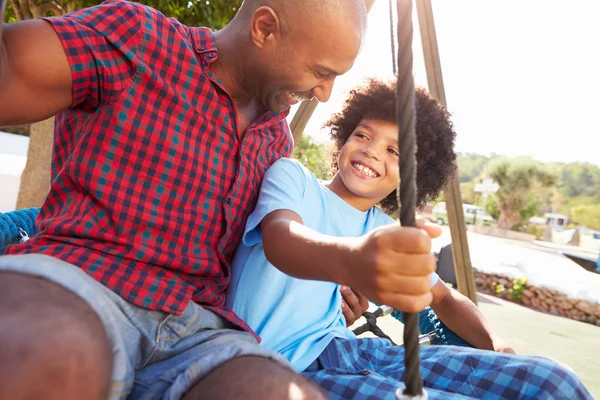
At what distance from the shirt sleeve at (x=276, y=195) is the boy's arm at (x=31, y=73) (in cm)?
46

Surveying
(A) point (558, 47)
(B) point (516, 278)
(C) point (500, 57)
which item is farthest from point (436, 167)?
(C) point (500, 57)

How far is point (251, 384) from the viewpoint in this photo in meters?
Result: 0.83

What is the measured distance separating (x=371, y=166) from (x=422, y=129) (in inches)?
14.9

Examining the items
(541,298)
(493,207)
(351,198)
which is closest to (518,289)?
(541,298)

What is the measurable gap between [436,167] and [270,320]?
96 centimetres

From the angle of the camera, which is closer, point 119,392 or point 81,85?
point 119,392

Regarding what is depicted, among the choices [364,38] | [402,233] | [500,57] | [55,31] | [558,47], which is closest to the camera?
[402,233]

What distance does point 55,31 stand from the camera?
97 centimetres

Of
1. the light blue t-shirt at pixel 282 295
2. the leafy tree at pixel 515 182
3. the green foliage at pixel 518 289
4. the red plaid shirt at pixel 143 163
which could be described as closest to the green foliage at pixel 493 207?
the leafy tree at pixel 515 182

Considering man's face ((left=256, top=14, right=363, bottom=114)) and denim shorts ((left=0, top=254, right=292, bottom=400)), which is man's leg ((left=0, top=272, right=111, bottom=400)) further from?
man's face ((left=256, top=14, right=363, bottom=114))

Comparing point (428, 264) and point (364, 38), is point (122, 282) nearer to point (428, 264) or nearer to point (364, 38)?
point (428, 264)

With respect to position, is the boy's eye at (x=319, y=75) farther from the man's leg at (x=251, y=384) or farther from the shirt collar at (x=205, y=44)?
the man's leg at (x=251, y=384)

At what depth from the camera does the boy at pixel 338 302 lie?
125 centimetres

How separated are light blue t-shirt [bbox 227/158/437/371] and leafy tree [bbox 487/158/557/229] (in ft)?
94.5
